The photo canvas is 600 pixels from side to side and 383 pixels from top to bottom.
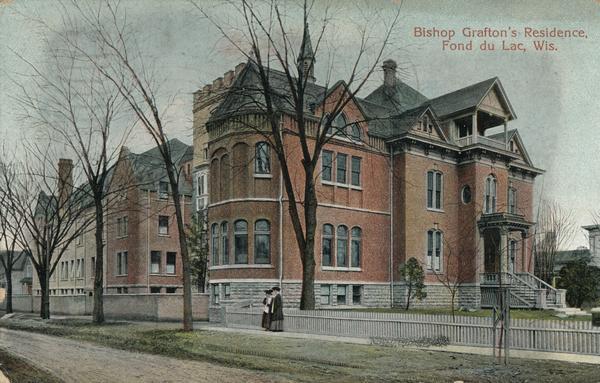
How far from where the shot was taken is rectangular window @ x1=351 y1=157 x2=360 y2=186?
80.6 ft

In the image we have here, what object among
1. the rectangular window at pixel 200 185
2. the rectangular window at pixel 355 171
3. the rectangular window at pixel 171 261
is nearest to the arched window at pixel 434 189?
the rectangular window at pixel 355 171

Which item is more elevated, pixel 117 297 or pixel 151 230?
pixel 151 230

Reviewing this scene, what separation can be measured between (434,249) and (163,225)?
17866 mm

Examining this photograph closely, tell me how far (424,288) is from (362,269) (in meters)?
2.85

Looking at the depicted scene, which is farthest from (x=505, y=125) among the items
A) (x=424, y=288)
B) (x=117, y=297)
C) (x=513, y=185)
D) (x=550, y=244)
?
→ (x=117, y=297)

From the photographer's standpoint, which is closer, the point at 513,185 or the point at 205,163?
the point at 205,163

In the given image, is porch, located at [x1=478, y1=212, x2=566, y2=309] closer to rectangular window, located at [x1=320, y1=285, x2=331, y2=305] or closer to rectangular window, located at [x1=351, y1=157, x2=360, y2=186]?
rectangular window, located at [x1=351, y1=157, x2=360, y2=186]

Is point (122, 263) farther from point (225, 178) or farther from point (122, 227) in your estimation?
point (225, 178)

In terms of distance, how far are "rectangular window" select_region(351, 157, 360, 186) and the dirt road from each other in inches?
497

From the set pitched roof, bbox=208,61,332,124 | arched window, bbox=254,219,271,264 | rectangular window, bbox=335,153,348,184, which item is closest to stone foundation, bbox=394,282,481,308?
rectangular window, bbox=335,153,348,184

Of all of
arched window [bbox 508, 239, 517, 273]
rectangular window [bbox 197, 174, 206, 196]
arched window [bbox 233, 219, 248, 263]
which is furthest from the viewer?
rectangular window [bbox 197, 174, 206, 196]

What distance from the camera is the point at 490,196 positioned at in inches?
1120

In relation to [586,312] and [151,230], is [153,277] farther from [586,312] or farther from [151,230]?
[586,312]

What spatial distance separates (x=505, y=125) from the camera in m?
26.0
